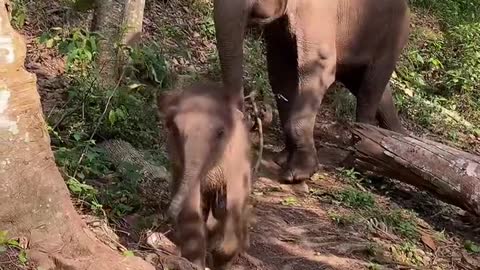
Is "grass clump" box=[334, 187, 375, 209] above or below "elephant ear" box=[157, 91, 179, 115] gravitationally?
below

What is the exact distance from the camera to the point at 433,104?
37.7 feet

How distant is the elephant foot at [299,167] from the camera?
25.0ft

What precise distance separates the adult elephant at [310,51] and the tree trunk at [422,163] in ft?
1.60

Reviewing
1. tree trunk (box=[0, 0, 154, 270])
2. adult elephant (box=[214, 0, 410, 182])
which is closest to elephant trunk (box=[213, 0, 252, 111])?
adult elephant (box=[214, 0, 410, 182])

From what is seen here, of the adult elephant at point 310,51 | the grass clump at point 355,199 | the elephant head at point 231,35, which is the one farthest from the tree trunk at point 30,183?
the grass clump at point 355,199

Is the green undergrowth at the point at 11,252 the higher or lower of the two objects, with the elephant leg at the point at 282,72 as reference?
higher

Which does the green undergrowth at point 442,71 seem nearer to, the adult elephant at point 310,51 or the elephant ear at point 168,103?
the adult elephant at point 310,51

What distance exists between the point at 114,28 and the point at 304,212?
Answer: 2535mm

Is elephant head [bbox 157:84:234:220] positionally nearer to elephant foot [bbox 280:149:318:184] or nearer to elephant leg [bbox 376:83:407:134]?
elephant foot [bbox 280:149:318:184]

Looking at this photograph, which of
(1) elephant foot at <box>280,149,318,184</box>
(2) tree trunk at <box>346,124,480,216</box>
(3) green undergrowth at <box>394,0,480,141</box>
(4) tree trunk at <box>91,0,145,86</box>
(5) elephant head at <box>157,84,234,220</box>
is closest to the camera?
(5) elephant head at <box>157,84,234,220</box>

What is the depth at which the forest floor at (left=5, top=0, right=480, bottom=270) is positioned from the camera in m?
5.66

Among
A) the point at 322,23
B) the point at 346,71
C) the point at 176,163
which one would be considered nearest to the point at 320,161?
the point at 346,71

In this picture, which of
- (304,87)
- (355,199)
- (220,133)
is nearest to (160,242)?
(220,133)

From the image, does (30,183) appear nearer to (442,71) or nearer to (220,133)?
(220,133)
